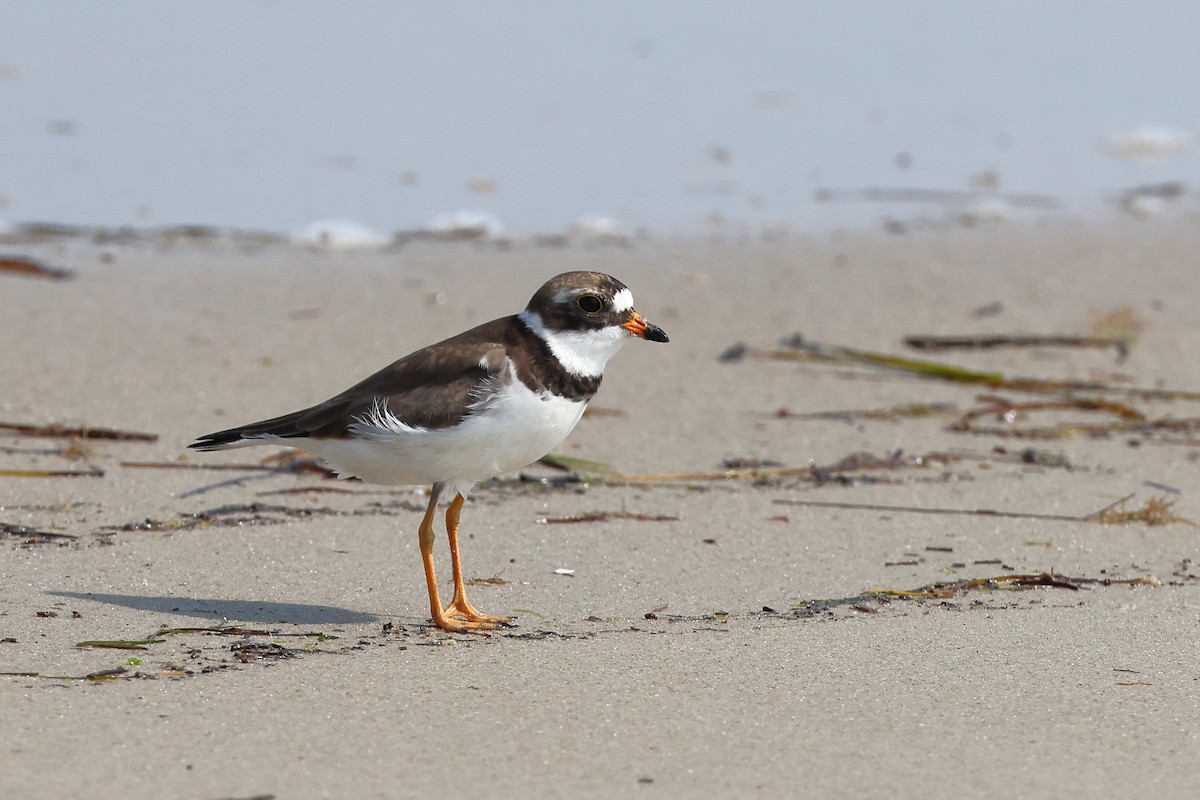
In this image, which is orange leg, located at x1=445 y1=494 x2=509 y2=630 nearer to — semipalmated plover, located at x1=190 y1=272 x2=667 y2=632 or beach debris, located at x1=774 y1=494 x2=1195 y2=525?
semipalmated plover, located at x1=190 y1=272 x2=667 y2=632

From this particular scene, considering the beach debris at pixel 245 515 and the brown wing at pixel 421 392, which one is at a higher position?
the brown wing at pixel 421 392

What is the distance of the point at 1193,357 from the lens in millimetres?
7492

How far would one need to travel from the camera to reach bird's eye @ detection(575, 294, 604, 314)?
4.43 m

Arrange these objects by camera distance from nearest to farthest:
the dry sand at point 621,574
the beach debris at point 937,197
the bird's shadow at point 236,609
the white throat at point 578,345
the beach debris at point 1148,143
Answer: the dry sand at point 621,574, the bird's shadow at point 236,609, the white throat at point 578,345, the beach debris at point 937,197, the beach debris at point 1148,143

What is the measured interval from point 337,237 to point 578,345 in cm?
520

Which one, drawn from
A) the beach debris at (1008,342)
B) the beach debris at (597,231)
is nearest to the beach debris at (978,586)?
the beach debris at (1008,342)

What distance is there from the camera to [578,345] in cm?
440

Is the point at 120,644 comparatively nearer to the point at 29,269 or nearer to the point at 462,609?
the point at 462,609

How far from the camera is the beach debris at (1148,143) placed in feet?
40.9

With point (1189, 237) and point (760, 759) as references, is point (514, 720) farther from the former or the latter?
point (1189, 237)

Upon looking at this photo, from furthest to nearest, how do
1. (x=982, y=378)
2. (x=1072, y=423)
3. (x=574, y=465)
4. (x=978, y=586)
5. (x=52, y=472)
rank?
(x=982, y=378) < (x=1072, y=423) < (x=574, y=465) < (x=52, y=472) < (x=978, y=586)

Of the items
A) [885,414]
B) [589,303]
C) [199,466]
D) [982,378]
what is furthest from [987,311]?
[199,466]

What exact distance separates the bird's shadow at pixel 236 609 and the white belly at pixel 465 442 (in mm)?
416

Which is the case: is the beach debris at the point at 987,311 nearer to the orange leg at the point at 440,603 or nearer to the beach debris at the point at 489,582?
the beach debris at the point at 489,582
